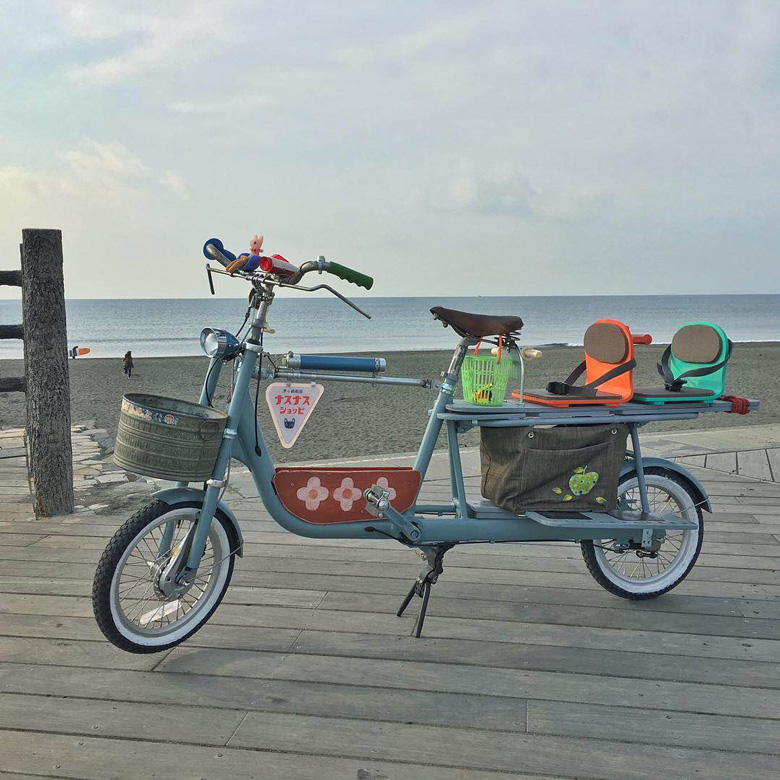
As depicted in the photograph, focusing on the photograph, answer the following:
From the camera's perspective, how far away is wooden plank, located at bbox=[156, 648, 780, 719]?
265cm

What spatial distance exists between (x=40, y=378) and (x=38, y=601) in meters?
1.71

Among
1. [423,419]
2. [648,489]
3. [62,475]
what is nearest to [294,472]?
[648,489]

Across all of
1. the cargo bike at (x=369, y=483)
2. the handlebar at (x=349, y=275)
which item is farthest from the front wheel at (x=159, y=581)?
the handlebar at (x=349, y=275)

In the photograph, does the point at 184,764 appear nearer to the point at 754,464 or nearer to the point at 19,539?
the point at 19,539

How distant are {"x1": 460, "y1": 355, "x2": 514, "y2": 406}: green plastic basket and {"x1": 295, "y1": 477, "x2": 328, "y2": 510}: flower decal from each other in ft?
2.18

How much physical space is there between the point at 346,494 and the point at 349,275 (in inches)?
32.3

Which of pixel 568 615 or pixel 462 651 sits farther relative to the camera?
pixel 568 615

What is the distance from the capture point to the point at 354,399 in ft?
43.2

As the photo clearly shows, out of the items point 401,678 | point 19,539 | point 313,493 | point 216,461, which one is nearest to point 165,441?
point 216,461

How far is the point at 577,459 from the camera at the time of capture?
130 inches

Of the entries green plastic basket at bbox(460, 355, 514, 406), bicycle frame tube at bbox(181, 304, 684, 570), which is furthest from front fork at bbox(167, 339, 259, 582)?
green plastic basket at bbox(460, 355, 514, 406)

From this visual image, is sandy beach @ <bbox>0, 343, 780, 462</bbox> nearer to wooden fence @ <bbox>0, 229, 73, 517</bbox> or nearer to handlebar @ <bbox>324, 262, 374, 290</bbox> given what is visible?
wooden fence @ <bbox>0, 229, 73, 517</bbox>

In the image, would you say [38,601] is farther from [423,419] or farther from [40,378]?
[423,419]

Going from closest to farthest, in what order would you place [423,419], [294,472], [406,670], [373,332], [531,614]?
[406,670], [294,472], [531,614], [423,419], [373,332]
